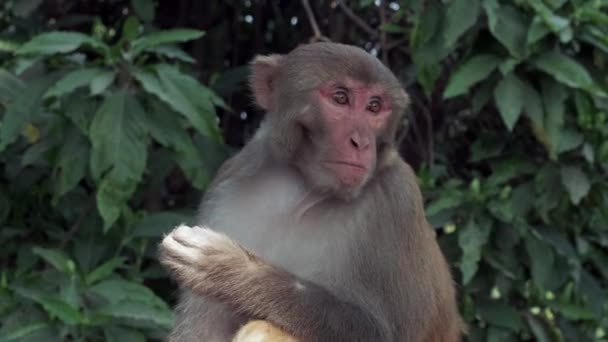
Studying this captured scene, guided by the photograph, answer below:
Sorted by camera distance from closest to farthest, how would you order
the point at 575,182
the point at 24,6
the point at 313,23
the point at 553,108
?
the point at 553,108 < the point at 575,182 < the point at 24,6 < the point at 313,23

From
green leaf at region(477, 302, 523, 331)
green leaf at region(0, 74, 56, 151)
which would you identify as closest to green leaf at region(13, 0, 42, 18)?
green leaf at region(0, 74, 56, 151)

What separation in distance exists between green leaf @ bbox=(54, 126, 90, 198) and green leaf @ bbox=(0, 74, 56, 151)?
0.17m

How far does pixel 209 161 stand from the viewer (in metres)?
4.96

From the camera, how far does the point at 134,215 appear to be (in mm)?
4895

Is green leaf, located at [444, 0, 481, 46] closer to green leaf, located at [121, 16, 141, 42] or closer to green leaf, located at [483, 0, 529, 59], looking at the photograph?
green leaf, located at [483, 0, 529, 59]

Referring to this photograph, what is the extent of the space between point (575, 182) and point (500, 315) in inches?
27.2

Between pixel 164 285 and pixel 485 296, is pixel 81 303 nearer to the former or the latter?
pixel 164 285

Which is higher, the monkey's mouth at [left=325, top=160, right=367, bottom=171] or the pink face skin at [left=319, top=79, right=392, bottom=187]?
the pink face skin at [left=319, top=79, right=392, bottom=187]

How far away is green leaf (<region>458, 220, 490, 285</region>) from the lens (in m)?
4.77

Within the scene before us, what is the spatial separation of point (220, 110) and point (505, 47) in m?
1.82

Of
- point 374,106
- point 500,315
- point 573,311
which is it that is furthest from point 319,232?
point 573,311

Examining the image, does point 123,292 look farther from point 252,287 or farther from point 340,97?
point 340,97

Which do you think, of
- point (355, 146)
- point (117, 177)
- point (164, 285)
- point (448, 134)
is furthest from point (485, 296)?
point (355, 146)

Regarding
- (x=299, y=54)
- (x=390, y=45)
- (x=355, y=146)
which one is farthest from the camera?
(x=390, y=45)
